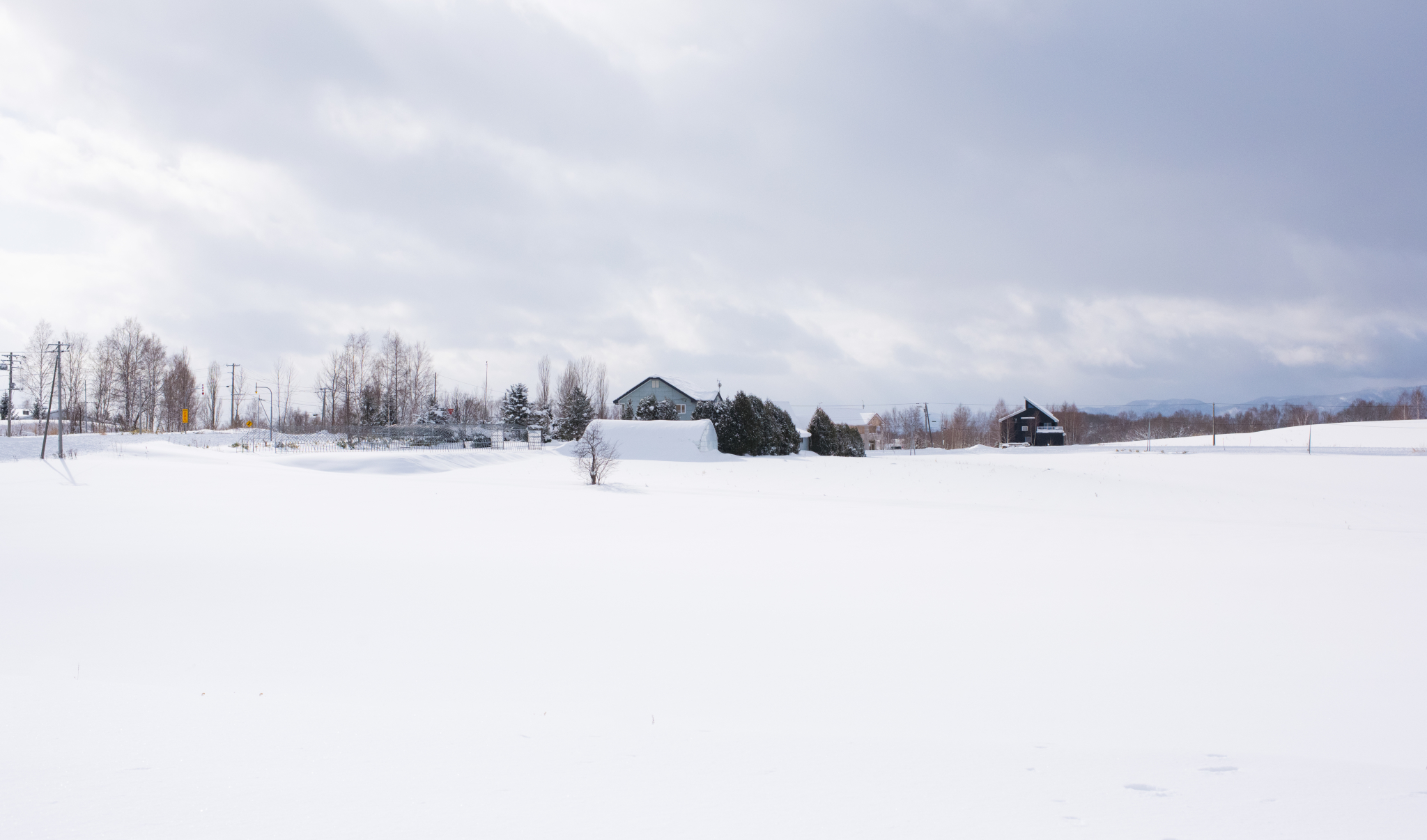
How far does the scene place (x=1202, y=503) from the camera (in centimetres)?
1877

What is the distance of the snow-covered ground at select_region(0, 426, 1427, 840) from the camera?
321 cm

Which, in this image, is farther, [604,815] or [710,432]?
[710,432]

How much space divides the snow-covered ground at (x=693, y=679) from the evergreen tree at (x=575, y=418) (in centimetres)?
3343

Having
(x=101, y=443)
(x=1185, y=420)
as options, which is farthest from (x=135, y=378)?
(x=1185, y=420)

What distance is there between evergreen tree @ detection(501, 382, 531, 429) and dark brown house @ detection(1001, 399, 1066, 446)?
36.2 metres

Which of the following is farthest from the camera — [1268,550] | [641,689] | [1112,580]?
[1268,550]

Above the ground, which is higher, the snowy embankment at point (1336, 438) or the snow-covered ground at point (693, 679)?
the snowy embankment at point (1336, 438)

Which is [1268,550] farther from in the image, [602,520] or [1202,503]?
[602,520]

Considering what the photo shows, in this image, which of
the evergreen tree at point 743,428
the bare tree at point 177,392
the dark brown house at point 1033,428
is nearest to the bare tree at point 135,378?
the bare tree at point 177,392

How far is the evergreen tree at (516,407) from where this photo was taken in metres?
53.0

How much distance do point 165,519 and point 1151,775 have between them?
13794 millimetres

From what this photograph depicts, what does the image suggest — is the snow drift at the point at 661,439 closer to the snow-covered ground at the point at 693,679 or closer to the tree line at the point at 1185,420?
the snow-covered ground at the point at 693,679

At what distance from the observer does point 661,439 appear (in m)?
36.3

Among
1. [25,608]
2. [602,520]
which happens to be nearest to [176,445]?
[602,520]
